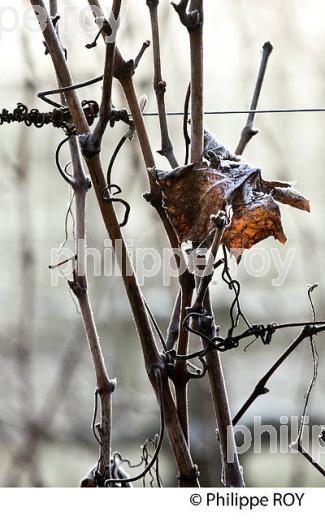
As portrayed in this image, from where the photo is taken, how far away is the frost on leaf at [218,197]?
17.3 inches

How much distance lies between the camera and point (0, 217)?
115cm

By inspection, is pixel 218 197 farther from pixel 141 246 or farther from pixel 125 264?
pixel 141 246

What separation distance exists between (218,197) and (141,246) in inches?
26.6

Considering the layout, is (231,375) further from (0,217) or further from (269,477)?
(0,217)

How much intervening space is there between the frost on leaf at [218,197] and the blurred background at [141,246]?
56 cm

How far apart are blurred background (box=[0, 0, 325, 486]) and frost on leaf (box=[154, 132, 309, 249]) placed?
564mm

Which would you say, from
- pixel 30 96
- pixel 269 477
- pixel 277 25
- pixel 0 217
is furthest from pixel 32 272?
pixel 277 25

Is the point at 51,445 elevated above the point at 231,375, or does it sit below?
below

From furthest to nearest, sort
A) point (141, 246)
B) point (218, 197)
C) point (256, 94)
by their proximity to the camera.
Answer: point (141, 246), point (256, 94), point (218, 197)

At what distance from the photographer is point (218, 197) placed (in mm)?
451

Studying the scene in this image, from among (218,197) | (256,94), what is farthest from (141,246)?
(218,197)

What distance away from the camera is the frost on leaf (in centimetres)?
44

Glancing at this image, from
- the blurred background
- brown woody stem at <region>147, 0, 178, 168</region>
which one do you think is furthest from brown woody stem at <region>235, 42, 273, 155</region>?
the blurred background

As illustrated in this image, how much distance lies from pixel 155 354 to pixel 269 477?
0.71 m
